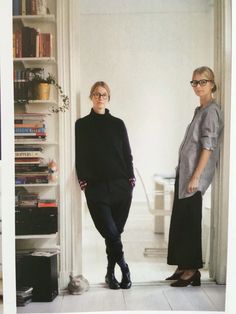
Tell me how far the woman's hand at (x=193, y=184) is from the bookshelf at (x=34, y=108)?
0.64 m

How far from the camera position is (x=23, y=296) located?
65.6 inches

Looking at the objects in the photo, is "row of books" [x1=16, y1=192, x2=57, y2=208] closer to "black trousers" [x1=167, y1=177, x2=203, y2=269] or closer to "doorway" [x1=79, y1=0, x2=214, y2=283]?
"doorway" [x1=79, y1=0, x2=214, y2=283]

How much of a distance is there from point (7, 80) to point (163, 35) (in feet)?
2.44

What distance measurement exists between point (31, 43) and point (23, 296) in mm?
1188

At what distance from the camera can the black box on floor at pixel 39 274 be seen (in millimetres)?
1699

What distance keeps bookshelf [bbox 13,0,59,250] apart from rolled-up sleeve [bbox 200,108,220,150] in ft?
2.29

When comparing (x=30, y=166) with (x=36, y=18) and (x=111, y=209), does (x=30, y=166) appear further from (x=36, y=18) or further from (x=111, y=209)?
(x=36, y=18)

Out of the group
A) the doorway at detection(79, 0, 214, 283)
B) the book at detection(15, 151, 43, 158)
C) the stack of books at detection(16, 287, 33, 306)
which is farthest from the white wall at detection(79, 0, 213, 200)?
the stack of books at detection(16, 287, 33, 306)

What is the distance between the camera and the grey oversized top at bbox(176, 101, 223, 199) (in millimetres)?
1668

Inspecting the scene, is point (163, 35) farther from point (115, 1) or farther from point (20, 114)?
point (20, 114)

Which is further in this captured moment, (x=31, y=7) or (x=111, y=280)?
(x=111, y=280)

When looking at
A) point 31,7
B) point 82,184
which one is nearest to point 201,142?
point 82,184

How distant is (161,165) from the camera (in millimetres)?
1678

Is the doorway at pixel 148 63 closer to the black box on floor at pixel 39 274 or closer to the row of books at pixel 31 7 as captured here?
the row of books at pixel 31 7
